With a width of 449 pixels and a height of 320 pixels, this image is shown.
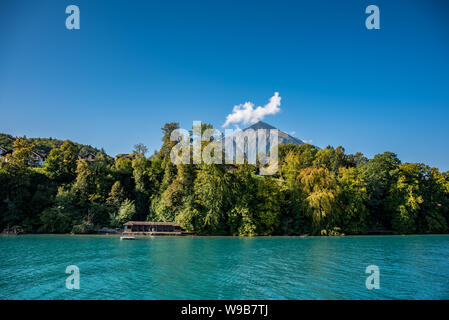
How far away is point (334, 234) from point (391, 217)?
1461 centimetres

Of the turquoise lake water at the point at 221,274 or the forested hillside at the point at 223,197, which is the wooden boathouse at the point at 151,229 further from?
the turquoise lake water at the point at 221,274

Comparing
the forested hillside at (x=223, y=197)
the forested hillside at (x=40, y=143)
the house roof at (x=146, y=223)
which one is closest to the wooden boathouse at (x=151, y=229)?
the house roof at (x=146, y=223)

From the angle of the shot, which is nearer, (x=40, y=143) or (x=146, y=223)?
(x=146, y=223)

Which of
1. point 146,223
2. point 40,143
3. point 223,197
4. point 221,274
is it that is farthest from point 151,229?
point 40,143

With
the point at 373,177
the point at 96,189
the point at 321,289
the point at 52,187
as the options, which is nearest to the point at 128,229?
the point at 96,189

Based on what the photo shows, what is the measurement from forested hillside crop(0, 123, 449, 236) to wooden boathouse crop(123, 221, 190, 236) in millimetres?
1701

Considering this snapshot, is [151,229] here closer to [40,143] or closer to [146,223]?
[146,223]

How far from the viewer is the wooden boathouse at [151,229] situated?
4047 cm

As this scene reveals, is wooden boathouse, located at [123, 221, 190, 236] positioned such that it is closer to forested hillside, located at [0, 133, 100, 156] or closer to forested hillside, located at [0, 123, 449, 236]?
forested hillside, located at [0, 123, 449, 236]

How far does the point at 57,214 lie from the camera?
4091 cm

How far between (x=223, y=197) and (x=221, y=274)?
79.3 ft

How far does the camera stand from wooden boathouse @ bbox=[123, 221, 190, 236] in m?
40.5

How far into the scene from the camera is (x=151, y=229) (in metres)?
40.9
